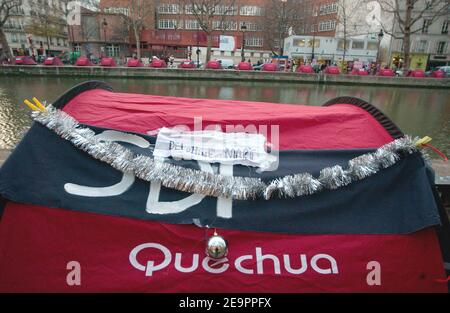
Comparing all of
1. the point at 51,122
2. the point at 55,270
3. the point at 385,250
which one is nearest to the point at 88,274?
the point at 55,270

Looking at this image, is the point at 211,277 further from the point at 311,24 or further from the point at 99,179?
the point at 311,24

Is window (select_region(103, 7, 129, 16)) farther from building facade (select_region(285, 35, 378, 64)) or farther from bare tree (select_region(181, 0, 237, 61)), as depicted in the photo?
building facade (select_region(285, 35, 378, 64))

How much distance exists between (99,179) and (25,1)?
48.9 m

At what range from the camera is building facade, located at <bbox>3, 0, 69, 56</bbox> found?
37.0m

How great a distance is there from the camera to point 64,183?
146cm

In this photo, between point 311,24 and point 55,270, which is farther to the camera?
point 311,24

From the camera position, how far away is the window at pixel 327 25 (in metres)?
43.8

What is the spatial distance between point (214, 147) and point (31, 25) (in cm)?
4548

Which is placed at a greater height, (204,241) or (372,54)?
(372,54)

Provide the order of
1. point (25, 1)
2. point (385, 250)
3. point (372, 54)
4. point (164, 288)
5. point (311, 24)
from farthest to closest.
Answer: point (311, 24)
point (25, 1)
point (372, 54)
point (385, 250)
point (164, 288)

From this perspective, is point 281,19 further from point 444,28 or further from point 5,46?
point 5,46

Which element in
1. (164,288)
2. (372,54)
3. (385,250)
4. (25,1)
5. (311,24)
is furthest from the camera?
(311,24)

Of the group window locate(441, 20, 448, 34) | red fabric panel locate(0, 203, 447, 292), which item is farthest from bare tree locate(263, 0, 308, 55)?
red fabric panel locate(0, 203, 447, 292)

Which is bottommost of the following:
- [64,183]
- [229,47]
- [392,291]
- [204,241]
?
[392,291]
